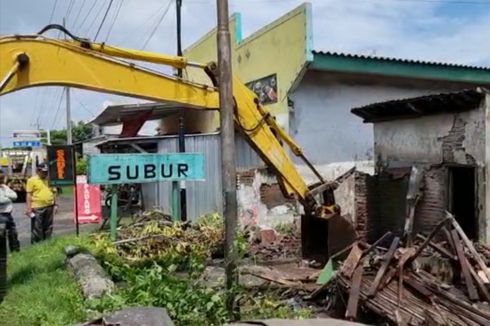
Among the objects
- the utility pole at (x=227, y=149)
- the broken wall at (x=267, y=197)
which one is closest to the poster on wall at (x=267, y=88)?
the broken wall at (x=267, y=197)

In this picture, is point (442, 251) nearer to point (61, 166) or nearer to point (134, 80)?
point (134, 80)

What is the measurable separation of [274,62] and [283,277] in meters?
6.38

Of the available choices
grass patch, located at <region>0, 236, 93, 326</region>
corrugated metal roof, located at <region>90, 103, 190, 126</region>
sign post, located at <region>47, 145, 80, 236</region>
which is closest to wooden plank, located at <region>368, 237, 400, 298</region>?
grass patch, located at <region>0, 236, 93, 326</region>

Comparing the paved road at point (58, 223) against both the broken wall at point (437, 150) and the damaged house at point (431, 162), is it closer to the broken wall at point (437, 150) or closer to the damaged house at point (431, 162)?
the damaged house at point (431, 162)

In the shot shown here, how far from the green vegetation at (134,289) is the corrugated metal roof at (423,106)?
12.6ft

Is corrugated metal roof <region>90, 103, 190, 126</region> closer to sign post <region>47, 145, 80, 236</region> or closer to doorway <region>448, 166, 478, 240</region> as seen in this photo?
sign post <region>47, 145, 80, 236</region>

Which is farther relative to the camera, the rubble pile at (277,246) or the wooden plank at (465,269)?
the rubble pile at (277,246)

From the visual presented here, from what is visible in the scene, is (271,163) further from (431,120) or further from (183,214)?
(183,214)

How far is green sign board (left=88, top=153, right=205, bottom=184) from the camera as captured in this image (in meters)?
10.7

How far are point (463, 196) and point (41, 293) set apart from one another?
7312mm

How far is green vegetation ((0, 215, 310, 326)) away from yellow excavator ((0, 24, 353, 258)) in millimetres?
1812

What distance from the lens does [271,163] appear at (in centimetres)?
912

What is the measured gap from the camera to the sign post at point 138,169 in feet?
35.1

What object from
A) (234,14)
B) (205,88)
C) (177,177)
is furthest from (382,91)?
(205,88)
